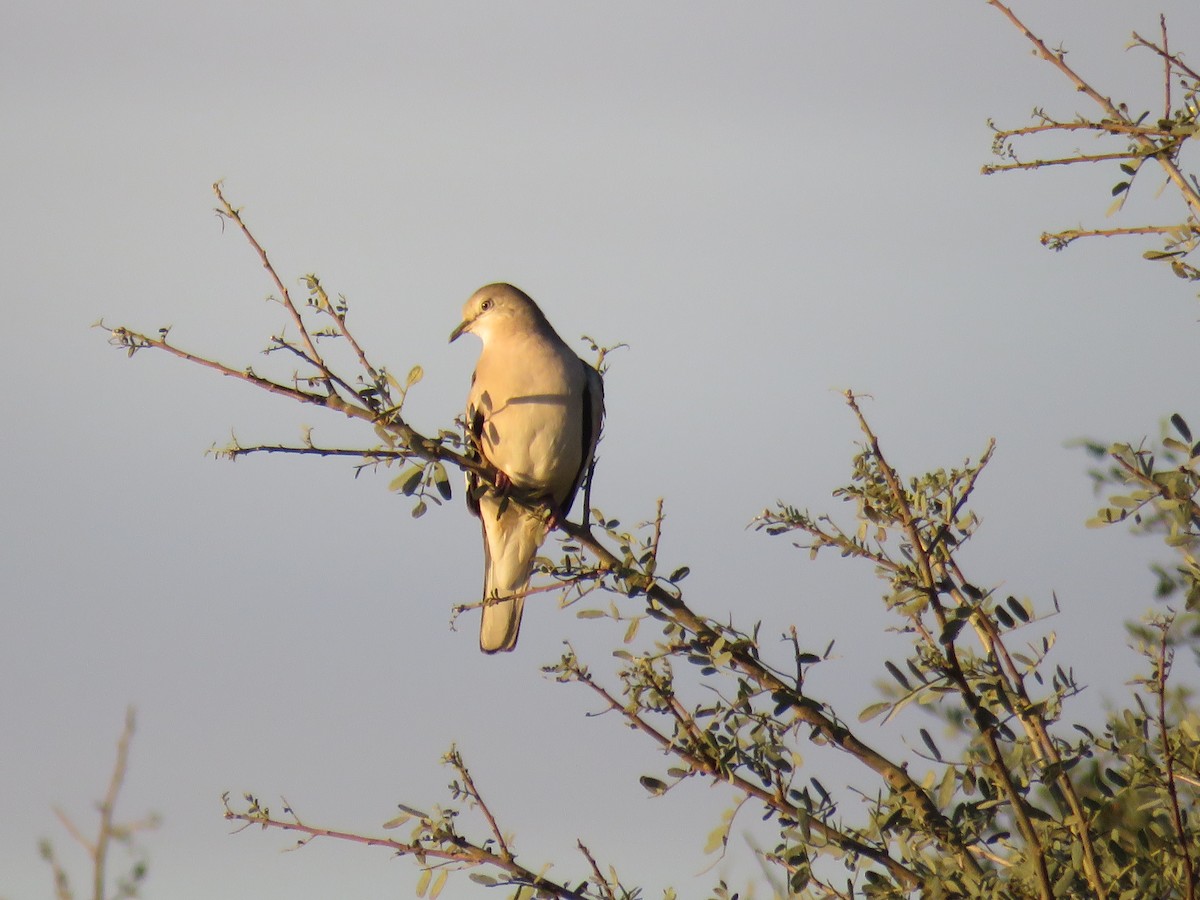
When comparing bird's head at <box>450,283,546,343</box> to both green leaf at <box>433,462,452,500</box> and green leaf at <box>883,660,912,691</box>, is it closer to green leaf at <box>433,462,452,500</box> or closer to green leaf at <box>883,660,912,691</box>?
green leaf at <box>433,462,452,500</box>

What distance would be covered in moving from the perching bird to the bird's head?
0.5 inches

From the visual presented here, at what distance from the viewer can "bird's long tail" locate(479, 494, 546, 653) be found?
247 inches

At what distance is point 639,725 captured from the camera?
3.42 metres

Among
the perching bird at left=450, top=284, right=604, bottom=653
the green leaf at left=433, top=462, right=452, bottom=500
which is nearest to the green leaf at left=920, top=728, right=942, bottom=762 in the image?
the green leaf at left=433, top=462, right=452, bottom=500

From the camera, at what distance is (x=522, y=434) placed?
5945 millimetres

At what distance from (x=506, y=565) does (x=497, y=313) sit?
1219mm

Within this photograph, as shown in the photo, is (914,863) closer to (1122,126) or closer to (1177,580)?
(1177,580)

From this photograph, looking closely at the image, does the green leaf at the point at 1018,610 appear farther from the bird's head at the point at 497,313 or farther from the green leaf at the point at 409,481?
the bird's head at the point at 497,313

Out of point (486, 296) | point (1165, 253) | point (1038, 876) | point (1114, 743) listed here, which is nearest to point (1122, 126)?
point (1165, 253)

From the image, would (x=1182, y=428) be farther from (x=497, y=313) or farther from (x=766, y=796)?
(x=497, y=313)

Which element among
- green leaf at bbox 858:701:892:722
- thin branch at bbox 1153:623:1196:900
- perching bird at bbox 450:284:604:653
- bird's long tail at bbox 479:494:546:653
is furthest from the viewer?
bird's long tail at bbox 479:494:546:653

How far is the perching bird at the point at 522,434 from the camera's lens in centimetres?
595

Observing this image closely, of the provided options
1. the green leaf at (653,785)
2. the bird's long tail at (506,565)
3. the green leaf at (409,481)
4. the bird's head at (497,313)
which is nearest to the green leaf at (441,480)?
the green leaf at (409,481)

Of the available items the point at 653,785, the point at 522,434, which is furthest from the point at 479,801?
the point at 522,434
